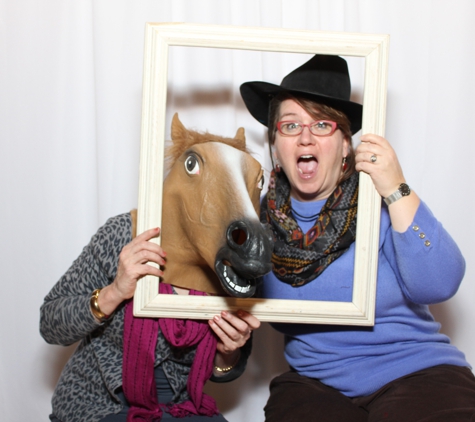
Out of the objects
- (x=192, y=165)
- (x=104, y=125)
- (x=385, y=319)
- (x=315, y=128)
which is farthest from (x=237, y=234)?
(x=104, y=125)

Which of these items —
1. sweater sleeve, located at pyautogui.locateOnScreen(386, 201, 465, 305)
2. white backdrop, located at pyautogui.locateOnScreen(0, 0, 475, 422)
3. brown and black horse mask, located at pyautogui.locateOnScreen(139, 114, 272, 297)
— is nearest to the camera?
brown and black horse mask, located at pyautogui.locateOnScreen(139, 114, 272, 297)

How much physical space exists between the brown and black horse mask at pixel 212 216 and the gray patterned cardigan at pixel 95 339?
0.42ft

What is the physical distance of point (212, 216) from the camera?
3.44ft

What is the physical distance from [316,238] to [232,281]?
0.82 feet

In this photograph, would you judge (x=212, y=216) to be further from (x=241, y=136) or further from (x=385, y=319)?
(x=385, y=319)

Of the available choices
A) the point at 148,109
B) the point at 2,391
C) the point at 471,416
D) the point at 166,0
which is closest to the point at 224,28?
the point at 148,109

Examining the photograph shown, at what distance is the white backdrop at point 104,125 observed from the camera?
1.49 metres

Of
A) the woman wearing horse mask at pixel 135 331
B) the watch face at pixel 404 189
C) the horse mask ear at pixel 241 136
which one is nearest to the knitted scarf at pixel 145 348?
the woman wearing horse mask at pixel 135 331

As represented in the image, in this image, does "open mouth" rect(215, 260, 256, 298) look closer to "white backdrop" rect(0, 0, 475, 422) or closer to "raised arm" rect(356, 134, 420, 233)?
"raised arm" rect(356, 134, 420, 233)

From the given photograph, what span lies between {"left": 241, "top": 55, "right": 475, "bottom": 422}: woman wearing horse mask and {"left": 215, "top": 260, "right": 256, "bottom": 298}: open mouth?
18 cm

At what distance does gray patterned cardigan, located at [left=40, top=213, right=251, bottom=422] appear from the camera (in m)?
1.17

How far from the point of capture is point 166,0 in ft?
4.82

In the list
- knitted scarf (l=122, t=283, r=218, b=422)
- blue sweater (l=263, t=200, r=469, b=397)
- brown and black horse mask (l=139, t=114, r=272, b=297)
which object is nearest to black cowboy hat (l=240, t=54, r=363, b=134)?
brown and black horse mask (l=139, t=114, r=272, b=297)

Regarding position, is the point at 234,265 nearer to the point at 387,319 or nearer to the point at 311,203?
the point at 311,203
